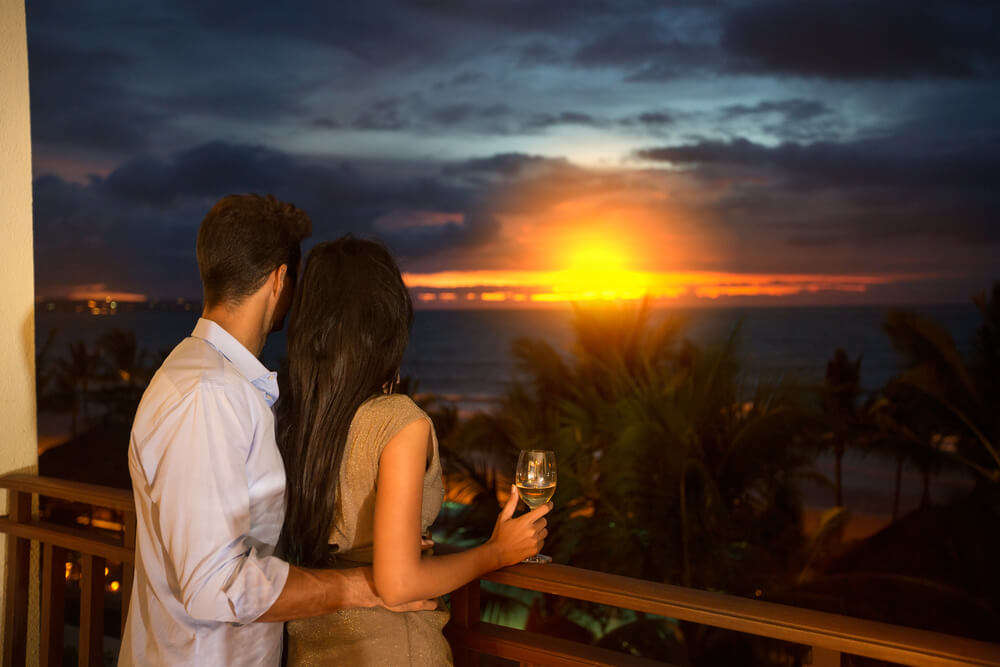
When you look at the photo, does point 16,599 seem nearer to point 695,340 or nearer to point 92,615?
point 92,615

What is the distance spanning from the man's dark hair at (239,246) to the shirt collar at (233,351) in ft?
0.18

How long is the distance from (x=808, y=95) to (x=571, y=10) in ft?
35.0

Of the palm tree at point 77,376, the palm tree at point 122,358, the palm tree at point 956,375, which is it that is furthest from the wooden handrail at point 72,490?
the palm tree at point 77,376

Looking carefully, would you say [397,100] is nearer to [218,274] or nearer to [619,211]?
[619,211]

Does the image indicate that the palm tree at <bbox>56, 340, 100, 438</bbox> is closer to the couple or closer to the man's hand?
the couple

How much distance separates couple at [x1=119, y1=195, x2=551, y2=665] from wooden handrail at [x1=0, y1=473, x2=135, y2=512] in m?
0.74

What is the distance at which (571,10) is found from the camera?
2930cm

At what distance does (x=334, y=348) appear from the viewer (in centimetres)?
132

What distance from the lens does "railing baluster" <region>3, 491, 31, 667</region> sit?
2.46 m

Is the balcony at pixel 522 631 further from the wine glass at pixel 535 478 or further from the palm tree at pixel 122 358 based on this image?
the palm tree at pixel 122 358

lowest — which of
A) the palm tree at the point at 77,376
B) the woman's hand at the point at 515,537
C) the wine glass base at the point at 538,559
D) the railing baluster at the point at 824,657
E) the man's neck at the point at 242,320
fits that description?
the palm tree at the point at 77,376

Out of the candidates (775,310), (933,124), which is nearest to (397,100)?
(933,124)

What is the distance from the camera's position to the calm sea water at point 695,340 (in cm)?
2472

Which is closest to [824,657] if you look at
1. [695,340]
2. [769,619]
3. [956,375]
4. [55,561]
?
[769,619]
